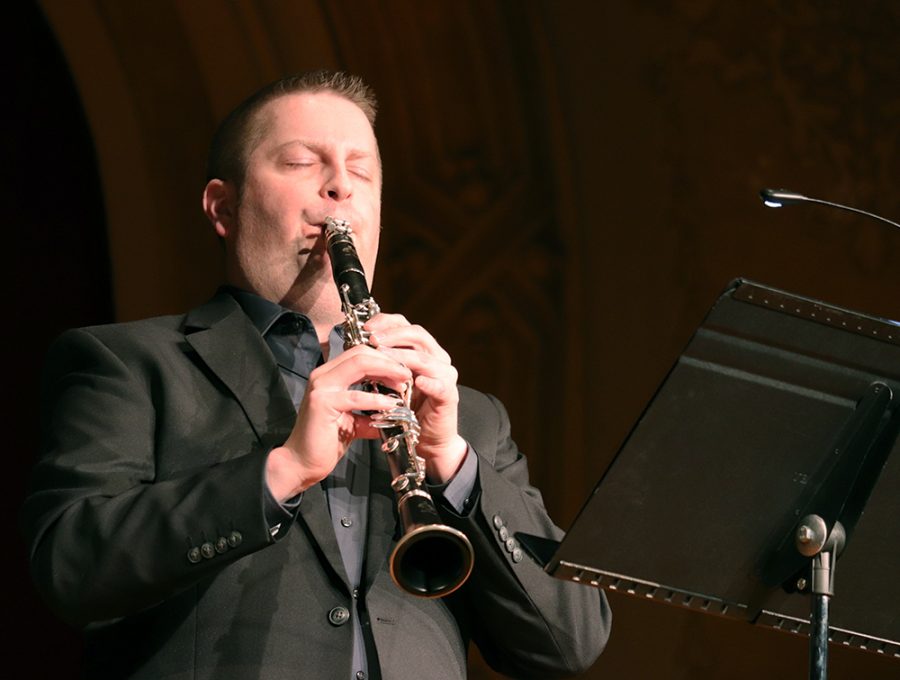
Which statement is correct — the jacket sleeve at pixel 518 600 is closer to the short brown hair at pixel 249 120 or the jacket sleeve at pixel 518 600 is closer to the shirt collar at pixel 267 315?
the shirt collar at pixel 267 315

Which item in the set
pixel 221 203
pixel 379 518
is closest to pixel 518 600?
pixel 379 518

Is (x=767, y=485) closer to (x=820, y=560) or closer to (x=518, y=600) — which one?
(x=820, y=560)

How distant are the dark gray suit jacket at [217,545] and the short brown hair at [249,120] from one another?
367 mm

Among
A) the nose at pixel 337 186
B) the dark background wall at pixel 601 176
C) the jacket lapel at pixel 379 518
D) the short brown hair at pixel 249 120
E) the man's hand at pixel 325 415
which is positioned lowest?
the dark background wall at pixel 601 176

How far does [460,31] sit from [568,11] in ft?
1.16

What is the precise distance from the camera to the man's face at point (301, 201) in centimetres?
265

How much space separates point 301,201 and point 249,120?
0.27 meters

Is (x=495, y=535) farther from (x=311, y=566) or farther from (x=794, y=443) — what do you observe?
(x=794, y=443)

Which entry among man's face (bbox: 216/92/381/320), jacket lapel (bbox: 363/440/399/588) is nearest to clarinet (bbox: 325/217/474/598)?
jacket lapel (bbox: 363/440/399/588)

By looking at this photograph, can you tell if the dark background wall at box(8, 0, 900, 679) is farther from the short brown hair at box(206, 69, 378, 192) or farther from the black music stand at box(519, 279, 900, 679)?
the black music stand at box(519, 279, 900, 679)

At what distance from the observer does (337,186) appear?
2678 mm

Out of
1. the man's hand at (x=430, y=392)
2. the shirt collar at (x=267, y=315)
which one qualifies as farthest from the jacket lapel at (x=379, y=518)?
the shirt collar at (x=267, y=315)

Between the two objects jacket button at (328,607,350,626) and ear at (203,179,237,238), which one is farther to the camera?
ear at (203,179,237,238)

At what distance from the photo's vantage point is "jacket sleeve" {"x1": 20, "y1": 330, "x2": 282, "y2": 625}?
2094 millimetres
